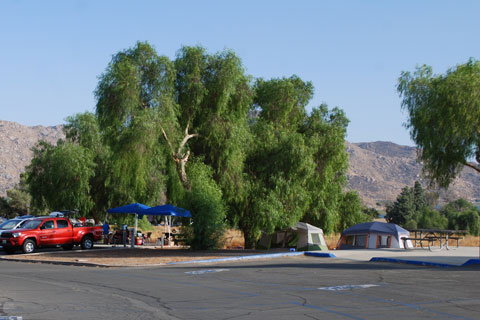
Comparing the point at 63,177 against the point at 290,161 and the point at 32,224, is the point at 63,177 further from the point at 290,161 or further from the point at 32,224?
the point at 290,161

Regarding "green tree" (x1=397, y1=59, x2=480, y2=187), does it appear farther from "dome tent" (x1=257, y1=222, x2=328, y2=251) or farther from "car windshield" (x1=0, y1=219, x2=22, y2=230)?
"car windshield" (x1=0, y1=219, x2=22, y2=230)

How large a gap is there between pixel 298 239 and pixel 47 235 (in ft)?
51.4

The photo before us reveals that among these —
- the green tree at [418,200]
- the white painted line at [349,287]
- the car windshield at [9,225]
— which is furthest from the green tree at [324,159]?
the green tree at [418,200]

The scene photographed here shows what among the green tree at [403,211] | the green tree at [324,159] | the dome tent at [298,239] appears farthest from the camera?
the green tree at [403,211]

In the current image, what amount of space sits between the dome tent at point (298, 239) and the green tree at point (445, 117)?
10.8m

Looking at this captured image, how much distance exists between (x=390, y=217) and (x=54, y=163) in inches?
3239

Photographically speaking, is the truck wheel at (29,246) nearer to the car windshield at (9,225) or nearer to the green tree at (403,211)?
the car windshield at (9,225)

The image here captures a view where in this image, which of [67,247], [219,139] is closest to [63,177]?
[67,247]

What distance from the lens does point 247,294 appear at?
13.2 metres

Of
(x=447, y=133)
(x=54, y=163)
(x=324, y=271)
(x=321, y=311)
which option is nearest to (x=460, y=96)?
(x=447, y=133)

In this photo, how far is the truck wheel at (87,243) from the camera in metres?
34.9

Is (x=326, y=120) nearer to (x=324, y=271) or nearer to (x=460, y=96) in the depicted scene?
(x=460, y=96)

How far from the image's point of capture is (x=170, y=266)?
23.1 m

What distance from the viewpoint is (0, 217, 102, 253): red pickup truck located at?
31141mm
